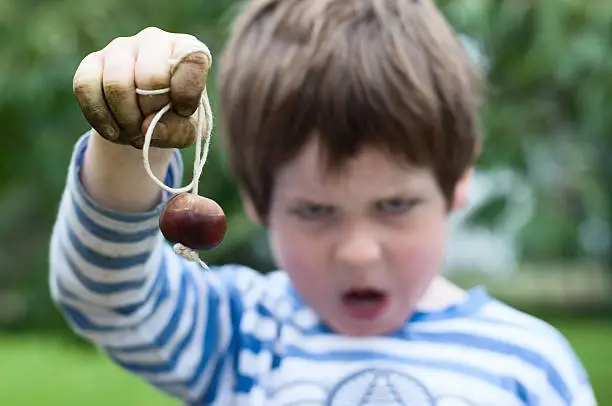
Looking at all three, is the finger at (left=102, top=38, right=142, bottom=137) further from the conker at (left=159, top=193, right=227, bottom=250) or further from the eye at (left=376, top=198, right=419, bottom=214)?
the eye at (left=376, top=198, right=419, bottom=214)

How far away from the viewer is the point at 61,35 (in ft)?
6.57

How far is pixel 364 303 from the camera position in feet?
3.01

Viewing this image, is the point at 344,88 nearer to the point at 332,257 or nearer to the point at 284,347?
the point at 332,257

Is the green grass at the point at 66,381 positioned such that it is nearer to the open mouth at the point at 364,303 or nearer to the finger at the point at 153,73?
the open mouth at the point at 364,303

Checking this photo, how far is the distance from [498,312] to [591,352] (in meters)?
2.14

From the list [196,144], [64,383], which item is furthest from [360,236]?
[64,383]

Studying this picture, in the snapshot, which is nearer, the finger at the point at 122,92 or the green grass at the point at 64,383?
the finger at the point at 122,92

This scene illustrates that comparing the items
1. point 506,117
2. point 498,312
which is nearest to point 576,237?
point 506,117

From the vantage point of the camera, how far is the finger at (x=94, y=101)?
0.62 metres

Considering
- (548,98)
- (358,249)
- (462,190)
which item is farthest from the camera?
(548,98)

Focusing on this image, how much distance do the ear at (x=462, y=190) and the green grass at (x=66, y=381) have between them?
0.96 meters

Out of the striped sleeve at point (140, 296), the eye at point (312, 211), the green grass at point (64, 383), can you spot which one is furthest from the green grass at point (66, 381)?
the eye at point (312, 211)

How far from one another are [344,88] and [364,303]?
20cm

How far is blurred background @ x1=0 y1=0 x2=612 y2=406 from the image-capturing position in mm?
1906
